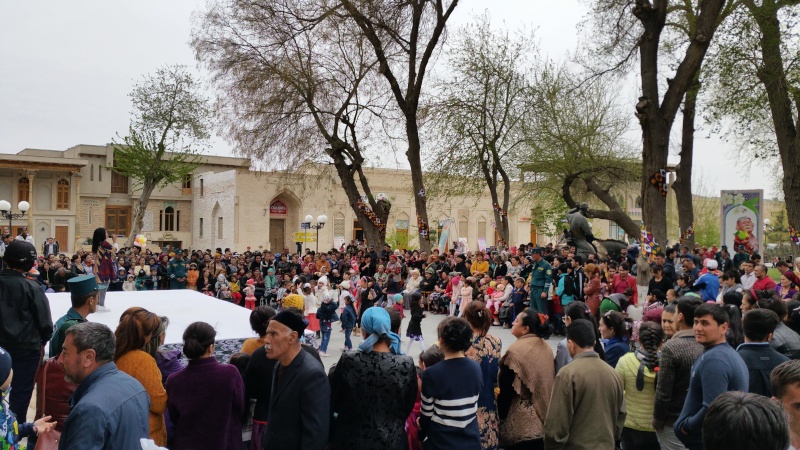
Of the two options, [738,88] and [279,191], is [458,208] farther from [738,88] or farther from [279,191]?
[738,88]

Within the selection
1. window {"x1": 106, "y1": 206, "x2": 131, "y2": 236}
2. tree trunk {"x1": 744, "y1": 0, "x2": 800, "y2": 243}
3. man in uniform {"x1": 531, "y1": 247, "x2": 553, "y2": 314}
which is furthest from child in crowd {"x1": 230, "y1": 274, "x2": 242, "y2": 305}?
window {"x1": 106, "y1": 206, "x2": 131, "y2": 236}

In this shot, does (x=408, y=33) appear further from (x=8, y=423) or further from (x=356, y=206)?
(x=8, y=423)

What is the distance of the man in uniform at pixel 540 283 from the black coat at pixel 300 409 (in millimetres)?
→ 10530

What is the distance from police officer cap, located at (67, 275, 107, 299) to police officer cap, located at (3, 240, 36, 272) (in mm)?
852

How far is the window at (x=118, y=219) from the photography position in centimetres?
4309

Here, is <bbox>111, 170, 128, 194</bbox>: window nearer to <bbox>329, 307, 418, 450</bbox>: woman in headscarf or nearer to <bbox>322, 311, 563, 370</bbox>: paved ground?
<bbox>322, 311, 563, 370</bbox>: paved ground

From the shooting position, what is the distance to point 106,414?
2.77 meters

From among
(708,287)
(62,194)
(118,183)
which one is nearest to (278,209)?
(118,183)

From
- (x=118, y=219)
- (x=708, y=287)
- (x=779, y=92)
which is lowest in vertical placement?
(x=708, y=287)

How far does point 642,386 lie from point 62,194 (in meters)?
43.6

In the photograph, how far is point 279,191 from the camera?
40.8 metres

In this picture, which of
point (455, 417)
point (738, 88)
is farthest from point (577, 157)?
point (455, 417)

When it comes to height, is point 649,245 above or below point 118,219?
below

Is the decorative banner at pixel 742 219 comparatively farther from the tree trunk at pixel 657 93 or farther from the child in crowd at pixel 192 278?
the child in crowd at pixel 192 278
